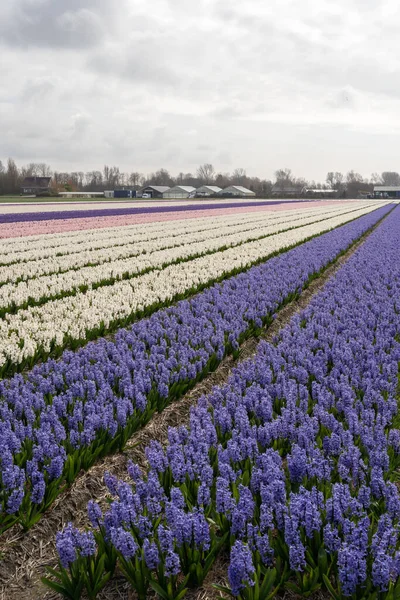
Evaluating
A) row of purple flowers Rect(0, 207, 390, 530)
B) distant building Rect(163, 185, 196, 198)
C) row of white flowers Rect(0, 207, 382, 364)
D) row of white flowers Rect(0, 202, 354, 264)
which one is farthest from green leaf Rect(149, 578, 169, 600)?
distant building Rect(163, 185, 196, 198)

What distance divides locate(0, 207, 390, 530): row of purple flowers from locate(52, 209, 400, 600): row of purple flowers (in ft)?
1.62

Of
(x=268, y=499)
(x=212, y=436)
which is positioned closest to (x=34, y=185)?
(x=212, y=436)

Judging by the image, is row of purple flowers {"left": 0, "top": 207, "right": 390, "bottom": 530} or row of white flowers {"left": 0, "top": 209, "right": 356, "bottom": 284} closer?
row of purple flowers {"left": 0, "top": 207, "right": 390, "bottom": 530}

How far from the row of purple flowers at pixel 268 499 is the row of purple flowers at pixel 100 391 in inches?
19.4

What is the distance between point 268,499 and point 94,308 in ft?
20.5

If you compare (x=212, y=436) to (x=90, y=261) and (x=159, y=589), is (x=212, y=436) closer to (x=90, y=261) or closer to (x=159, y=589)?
(x=159, y=589)

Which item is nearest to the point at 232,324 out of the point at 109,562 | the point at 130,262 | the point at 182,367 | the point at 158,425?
the point at 182,367

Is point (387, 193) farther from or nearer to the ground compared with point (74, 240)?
farther from the ground

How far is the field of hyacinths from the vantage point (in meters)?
3.12

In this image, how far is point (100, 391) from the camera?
17.8 feet

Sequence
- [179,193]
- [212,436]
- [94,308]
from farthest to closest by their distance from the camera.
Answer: [179,193] < [94,308] < [212,436]

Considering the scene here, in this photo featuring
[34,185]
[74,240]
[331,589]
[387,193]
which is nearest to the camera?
[331,589]

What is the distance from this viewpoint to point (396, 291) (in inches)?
Answer: 445

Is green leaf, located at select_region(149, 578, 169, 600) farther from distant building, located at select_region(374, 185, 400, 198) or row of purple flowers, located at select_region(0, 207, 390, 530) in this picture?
distant building, located at select_region(374, 185, 400, 198)
